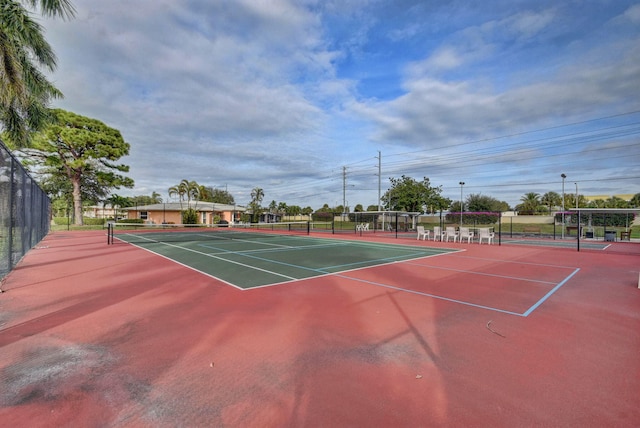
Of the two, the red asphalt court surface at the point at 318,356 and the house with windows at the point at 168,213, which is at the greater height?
the house with windows at the point at 168,213

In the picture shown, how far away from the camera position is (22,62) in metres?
11.2

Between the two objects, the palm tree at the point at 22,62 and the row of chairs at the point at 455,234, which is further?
the row of chairs at the point at 455,234

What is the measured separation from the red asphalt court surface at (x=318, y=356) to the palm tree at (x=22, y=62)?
625cm

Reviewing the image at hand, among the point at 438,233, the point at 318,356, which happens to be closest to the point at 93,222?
the point at 438,233

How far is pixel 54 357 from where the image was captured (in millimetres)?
3762

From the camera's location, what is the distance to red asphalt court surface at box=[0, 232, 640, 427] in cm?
276

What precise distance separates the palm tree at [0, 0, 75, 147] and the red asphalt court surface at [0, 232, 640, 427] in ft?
20.5

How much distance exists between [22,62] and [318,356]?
15.1 m

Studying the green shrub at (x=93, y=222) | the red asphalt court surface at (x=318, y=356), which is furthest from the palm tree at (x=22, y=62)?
the green shrub at (x=93, y=222)

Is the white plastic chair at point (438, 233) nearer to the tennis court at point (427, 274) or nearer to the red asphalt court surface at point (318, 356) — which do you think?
the tennis court at point (427, 274)

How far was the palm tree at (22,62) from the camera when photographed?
29.6 ft

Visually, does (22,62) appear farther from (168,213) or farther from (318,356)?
(168,213)

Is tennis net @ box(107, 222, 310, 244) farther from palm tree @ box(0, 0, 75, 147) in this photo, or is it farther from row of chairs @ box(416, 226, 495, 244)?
row of chairs @ box(416, 226, 495, 244)

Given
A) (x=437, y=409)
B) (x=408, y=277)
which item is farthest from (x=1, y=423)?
(x=408, y=277)
